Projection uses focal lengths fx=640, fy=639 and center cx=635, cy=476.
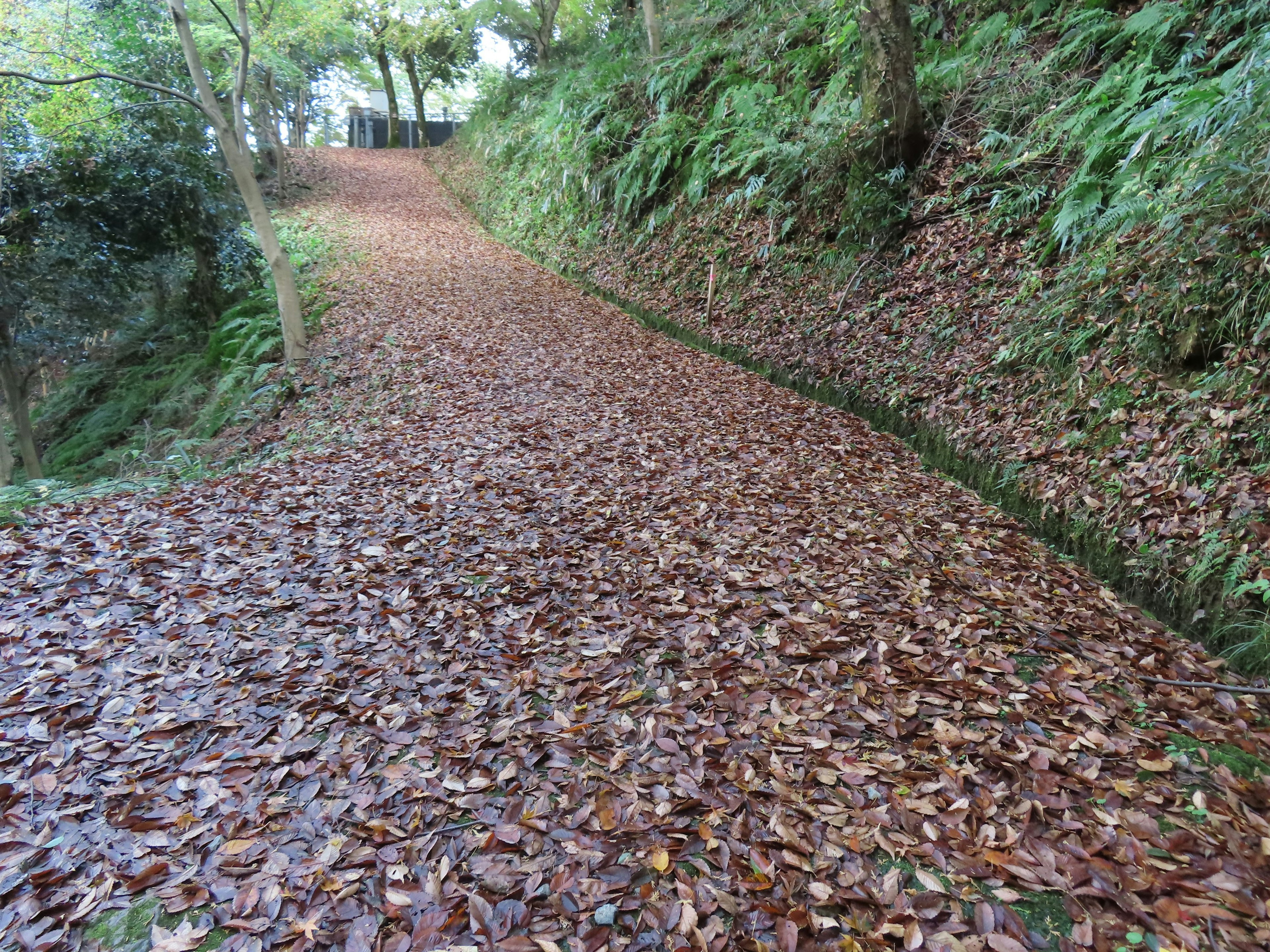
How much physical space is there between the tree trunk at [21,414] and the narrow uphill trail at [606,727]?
20.7ft

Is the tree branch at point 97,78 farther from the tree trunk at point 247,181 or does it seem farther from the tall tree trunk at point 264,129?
the tall tree trunk at point 264,129

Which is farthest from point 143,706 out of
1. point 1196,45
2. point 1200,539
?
point 1196,45

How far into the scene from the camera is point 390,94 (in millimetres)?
26938

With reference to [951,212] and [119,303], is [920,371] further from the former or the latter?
[119,303]

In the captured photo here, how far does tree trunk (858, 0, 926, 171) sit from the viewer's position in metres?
7.31

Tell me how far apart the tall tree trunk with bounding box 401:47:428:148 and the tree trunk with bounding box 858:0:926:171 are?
72.4 ft

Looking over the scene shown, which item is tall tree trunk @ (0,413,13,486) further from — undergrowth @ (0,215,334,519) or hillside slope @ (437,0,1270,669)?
hillside slope @ (437,0,1270,669)

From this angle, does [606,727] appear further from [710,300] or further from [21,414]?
[21,414]

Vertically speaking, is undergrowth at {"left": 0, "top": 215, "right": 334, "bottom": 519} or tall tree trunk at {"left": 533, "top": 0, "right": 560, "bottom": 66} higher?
tall tree trunk at {"left": 533, "top": 0, "right": 560, "bottom": 66}

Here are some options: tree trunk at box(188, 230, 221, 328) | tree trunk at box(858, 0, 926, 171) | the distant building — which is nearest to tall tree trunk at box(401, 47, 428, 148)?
the distant building

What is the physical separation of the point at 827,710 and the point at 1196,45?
665 centimetres

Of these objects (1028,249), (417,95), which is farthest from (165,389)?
(417,95)

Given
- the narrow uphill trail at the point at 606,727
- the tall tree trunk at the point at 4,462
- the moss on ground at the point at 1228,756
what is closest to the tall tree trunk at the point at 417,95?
the tall tree trunk at the point at 4,462

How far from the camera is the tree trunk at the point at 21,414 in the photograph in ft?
32.8
